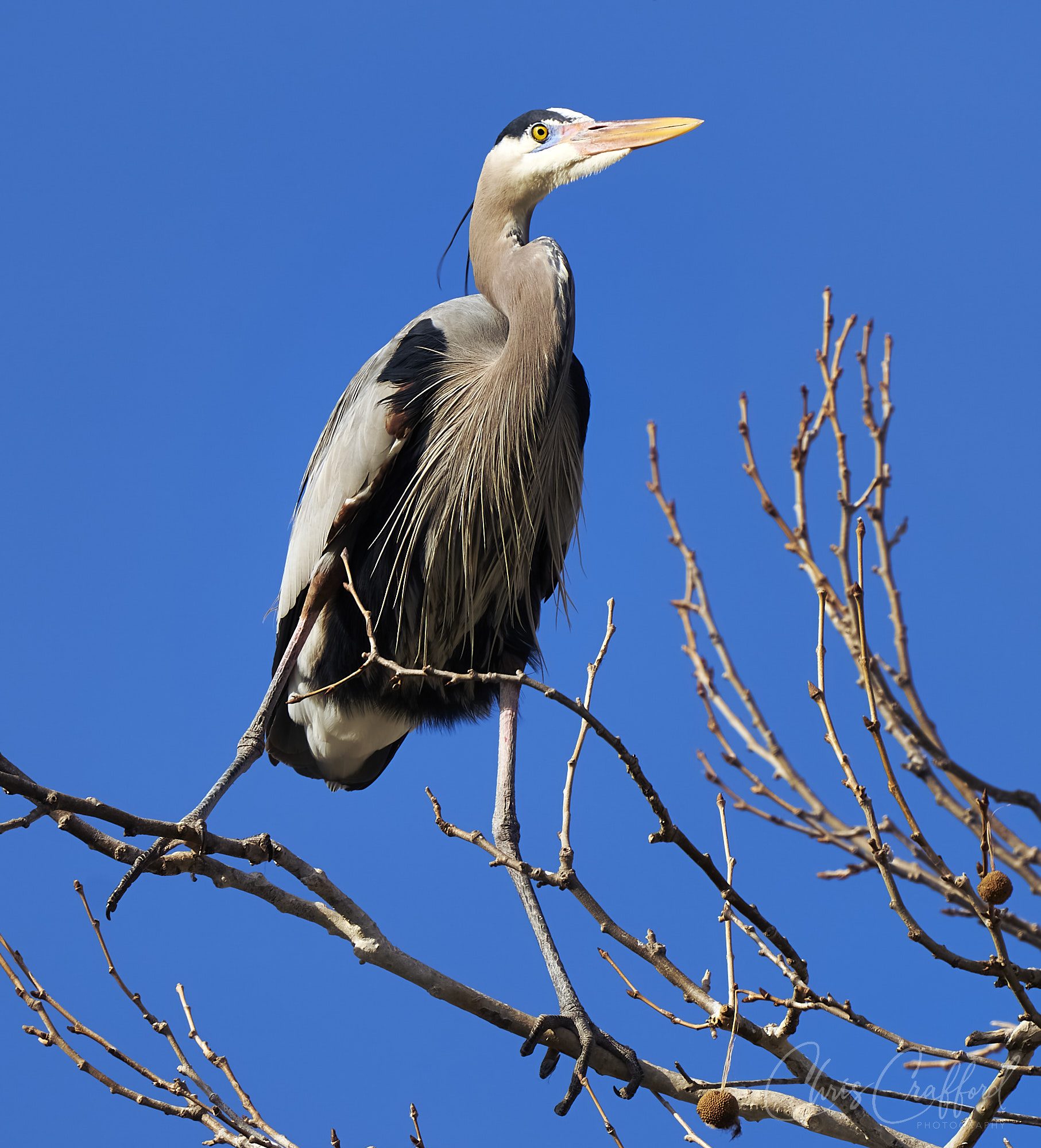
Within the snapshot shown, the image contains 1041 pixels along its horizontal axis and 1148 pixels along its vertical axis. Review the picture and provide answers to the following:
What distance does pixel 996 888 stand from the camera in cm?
155

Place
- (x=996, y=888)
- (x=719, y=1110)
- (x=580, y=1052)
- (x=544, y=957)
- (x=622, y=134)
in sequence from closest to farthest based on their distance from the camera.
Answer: (x=996, y=888) < (x=719, y=1110) < (x=580, y=1052) < (x=544, y=957) < (x=622, y=134)

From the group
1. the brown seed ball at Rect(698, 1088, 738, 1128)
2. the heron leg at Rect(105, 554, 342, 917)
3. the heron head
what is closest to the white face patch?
the heron head

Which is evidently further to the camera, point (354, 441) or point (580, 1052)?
point (354, 441)

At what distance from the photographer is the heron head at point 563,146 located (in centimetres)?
401

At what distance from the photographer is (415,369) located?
3.79 metres

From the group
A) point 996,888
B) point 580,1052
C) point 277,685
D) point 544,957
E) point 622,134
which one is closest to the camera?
Answer: point 996,888

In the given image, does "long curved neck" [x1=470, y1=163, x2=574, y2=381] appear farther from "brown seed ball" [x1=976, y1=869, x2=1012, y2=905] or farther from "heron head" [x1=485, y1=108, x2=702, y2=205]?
"brown seed ball" [x1=976, y1=869, x2=1012, y2=905]

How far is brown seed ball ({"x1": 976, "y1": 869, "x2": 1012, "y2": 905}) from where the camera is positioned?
5.08ft

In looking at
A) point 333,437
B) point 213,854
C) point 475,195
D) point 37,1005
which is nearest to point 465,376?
point 333,437

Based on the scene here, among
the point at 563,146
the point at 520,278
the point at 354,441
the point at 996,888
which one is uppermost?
the point at 563,146

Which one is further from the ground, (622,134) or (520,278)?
(622,134)

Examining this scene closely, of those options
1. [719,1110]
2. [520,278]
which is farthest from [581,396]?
[719,1110]

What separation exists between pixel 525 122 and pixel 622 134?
37 cm

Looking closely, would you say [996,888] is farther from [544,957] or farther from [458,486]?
[458,486]
